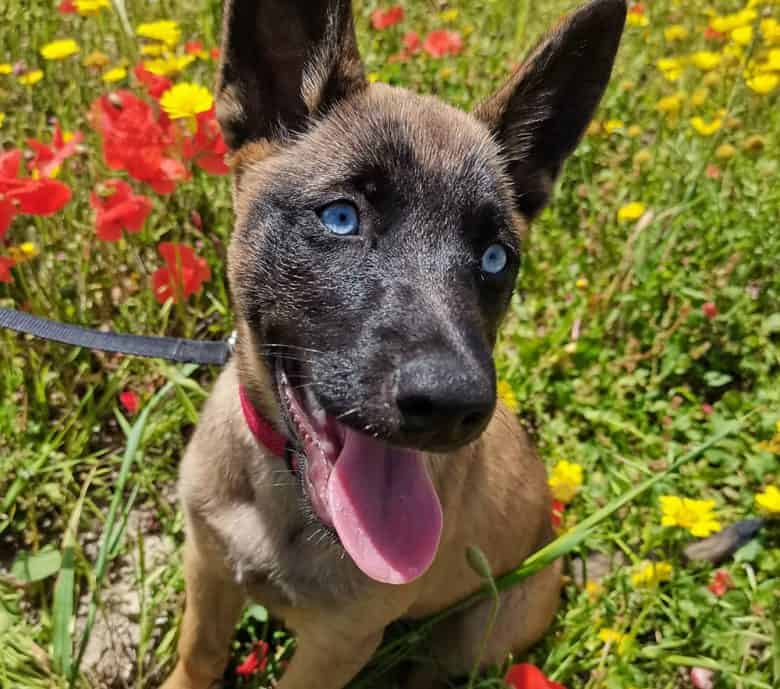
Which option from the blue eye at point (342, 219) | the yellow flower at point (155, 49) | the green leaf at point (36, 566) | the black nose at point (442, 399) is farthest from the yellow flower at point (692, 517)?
the yellow flower at point (155, 49)

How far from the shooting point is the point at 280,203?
182 cm

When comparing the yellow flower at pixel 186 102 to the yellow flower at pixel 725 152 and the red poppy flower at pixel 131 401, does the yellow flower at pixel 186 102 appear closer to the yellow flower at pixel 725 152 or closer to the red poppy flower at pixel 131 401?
the red poppy flower at pixel 131 401

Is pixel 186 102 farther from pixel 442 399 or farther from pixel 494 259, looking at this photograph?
pixel 442 399

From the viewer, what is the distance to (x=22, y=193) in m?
2.19

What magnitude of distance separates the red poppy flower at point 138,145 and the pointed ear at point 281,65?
0.55 meters

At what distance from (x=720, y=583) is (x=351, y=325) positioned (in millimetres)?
1822

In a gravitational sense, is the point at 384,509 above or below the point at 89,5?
below

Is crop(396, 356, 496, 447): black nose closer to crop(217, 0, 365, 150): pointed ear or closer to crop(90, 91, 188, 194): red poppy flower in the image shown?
crop(217, 0, 365, 150): pointed ear

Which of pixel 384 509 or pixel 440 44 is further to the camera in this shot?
pixel 440 44

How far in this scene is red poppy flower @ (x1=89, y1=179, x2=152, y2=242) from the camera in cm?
245

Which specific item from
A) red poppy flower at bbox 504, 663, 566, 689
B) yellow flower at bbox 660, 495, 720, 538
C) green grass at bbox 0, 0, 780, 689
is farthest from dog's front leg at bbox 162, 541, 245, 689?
yellow flower at bbox 660, 495, 720, 538

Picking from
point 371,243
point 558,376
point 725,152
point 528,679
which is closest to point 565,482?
point 558,376

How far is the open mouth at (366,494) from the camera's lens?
1707 mm

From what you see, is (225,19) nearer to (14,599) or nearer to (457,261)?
(457,261)
